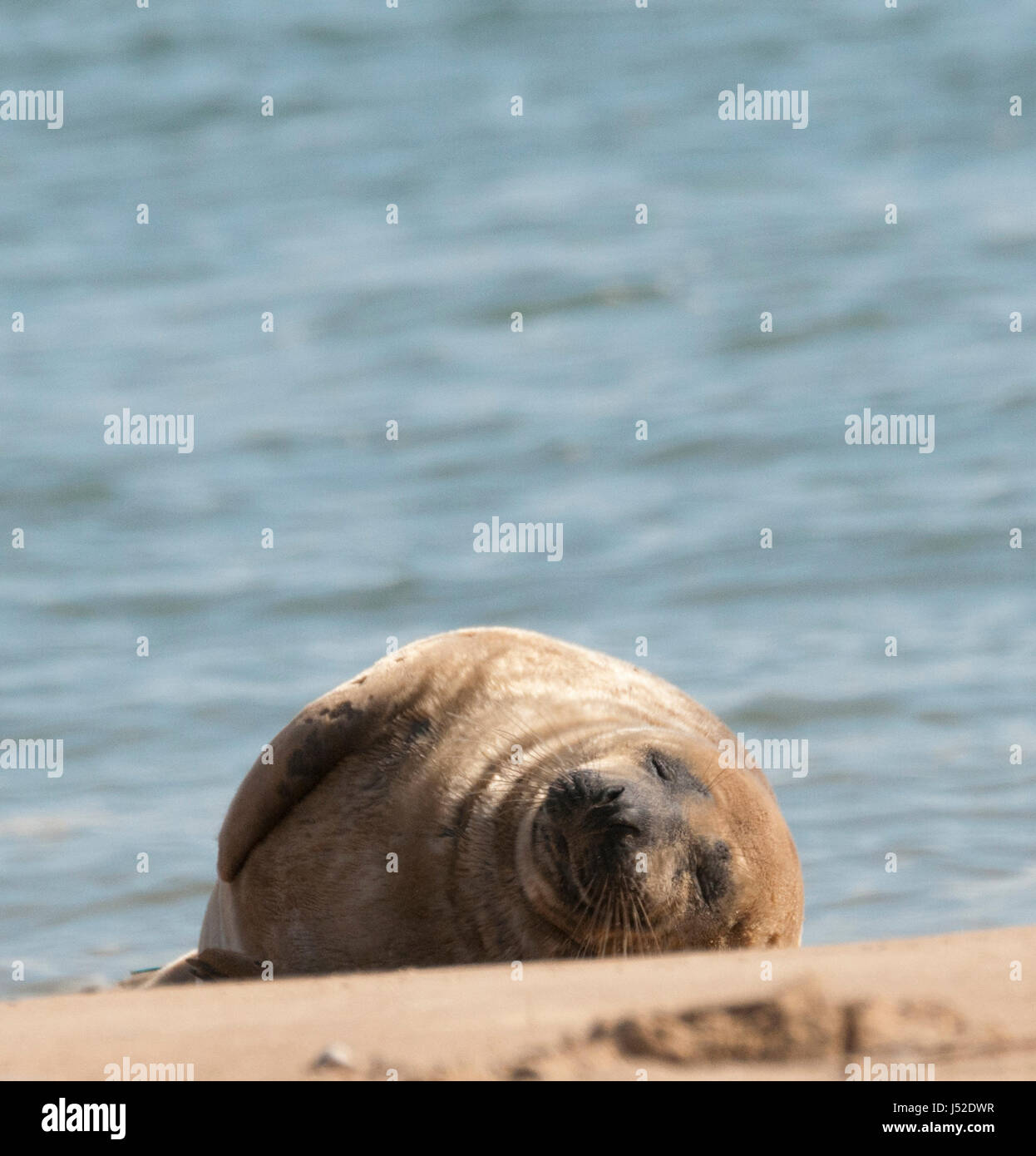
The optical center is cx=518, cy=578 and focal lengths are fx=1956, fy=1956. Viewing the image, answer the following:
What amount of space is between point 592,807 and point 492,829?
0.40m

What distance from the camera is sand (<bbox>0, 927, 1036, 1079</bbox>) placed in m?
2.71

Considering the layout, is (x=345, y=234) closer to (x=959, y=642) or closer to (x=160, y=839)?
(x=959, y=642)

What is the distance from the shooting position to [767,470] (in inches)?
400

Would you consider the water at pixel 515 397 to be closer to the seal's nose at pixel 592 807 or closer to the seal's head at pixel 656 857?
the seal's head at pixel 656 857

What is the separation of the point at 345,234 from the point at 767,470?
5.61m

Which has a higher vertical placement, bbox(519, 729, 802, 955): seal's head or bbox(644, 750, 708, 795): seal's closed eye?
bbox(644, 750, 708, 795): seal's closed eye

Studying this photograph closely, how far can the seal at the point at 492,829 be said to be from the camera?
13.2ft

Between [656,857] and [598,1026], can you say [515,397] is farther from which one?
[598,1026]

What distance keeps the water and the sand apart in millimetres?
2418

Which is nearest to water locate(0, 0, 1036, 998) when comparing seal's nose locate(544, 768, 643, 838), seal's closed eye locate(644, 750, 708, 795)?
seal's closed eye locate(644, 750, 708, 795)

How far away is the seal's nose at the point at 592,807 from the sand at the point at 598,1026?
0.65 metres

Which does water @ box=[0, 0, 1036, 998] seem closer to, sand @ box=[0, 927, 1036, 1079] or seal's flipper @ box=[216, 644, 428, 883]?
seal's flipper @ box=[216, 644, 428, 883]

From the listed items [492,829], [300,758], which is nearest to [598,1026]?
[492,829]

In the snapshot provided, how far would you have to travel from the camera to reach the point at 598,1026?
2.84 metres
